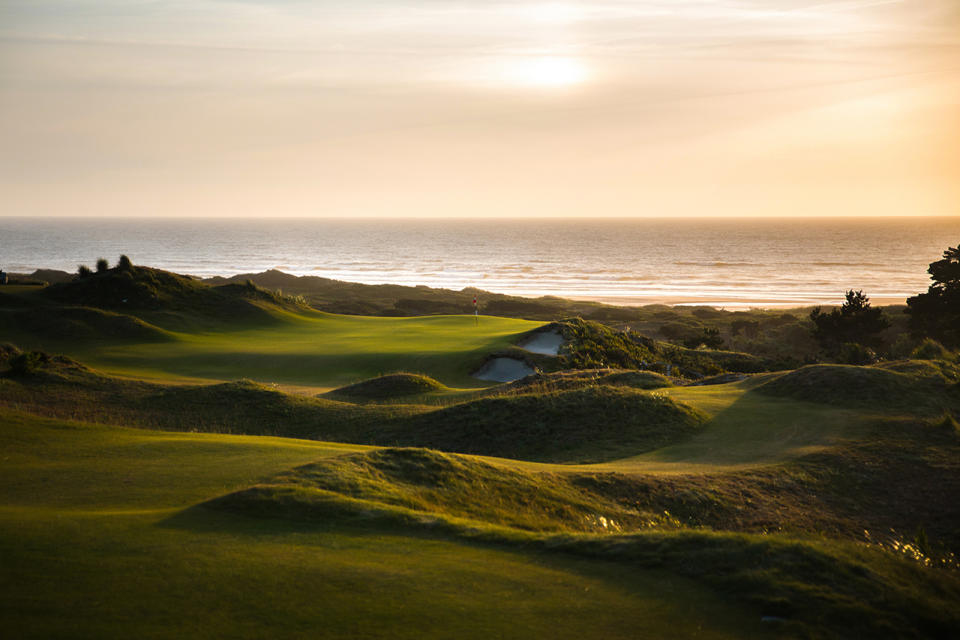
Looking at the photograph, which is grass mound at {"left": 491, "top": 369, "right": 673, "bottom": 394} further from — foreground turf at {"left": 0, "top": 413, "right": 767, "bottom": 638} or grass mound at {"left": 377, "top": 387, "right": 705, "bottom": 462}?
foreground turf at {"left": 0, "top": 413, "right": 767, "bottom": 638}

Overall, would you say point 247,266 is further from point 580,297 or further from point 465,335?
point 465,335

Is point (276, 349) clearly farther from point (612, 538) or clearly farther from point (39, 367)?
point (612, 538)

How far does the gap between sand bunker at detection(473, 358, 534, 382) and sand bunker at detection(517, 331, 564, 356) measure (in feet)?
5.42

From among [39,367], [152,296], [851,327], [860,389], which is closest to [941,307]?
[851,327]

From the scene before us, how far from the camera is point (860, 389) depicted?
2083cm

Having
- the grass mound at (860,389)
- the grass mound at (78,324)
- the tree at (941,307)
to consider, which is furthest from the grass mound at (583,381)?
the tree at (941,307)

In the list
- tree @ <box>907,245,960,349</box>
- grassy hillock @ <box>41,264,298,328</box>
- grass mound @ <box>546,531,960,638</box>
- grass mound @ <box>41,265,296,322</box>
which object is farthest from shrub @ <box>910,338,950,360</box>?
grass mound @ <box>41,265,296,322</box>

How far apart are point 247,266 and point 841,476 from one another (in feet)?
417

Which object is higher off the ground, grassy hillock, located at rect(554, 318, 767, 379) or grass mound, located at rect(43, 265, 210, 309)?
grass mound, located at rect(43, 265, 210, 309)

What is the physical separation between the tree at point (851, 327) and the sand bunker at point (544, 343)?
19.1m

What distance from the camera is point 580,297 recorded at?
86.0 meters

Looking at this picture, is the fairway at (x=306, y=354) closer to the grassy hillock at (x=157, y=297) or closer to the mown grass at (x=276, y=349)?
the mown grass at (x=276, y=349)

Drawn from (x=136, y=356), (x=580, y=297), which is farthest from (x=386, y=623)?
(x=580, y=297)

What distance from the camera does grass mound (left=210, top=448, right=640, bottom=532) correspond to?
9602 mm
